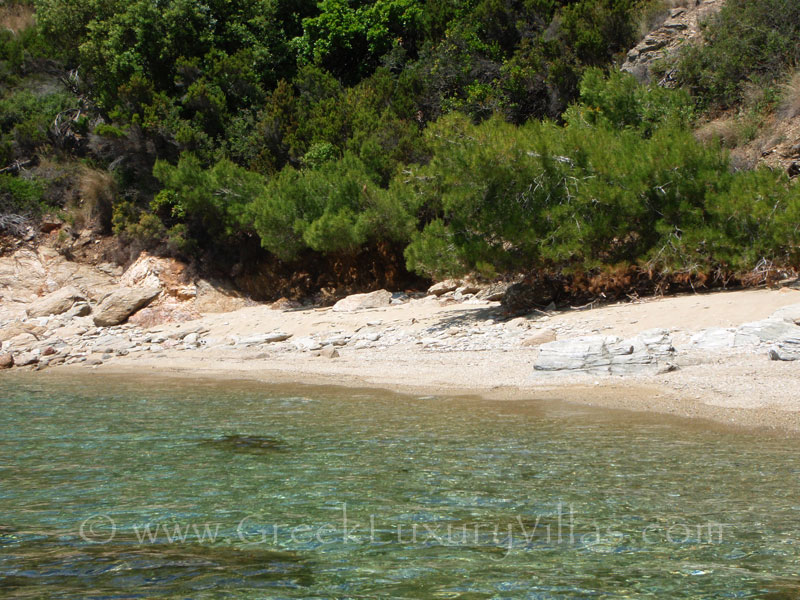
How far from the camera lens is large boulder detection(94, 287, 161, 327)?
62.2 ft

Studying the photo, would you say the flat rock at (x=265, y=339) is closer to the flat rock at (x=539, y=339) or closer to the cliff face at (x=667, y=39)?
the flat rock at (x=539, y=339)

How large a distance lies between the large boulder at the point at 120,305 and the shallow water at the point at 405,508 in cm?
1113

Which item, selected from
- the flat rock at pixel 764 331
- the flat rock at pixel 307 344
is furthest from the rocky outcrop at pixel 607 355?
the flat rock at pixel 307 344

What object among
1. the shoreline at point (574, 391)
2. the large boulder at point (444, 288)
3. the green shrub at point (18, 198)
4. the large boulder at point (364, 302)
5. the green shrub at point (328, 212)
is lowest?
the shoreline at point (574, 391)

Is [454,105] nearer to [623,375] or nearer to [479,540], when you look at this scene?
[623,375]

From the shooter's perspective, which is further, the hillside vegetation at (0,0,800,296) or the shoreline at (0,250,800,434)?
the hillside vegetation at (0,0,800,296)

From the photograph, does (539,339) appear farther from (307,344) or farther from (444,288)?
(444,288)

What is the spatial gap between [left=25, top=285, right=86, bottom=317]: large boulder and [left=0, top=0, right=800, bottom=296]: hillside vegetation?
241cm

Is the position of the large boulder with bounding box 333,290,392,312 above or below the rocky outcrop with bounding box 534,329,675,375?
above

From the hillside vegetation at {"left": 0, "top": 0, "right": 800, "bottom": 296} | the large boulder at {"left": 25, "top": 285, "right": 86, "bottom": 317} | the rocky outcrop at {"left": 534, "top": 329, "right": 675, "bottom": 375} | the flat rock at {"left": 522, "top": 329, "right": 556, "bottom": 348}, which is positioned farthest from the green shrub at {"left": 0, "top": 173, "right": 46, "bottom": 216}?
the rocky outcrop at {"left": 534, "top": 329, "right": 675, "bottom": 375}

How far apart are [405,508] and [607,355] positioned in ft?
16.2

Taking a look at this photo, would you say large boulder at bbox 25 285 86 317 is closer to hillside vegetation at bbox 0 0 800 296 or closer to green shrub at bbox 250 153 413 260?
hillside vegetation at bbox 0 0 800 296

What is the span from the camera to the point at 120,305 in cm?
1922

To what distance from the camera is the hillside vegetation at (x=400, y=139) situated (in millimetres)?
13023
